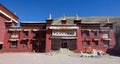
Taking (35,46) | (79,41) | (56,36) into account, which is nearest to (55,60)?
(56,36)

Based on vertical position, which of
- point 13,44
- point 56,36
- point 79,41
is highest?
point 56,36

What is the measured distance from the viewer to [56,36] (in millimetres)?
33375

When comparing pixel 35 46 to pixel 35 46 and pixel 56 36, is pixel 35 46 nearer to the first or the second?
pixel 35 46

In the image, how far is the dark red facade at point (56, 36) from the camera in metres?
33.3

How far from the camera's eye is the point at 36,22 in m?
35.8

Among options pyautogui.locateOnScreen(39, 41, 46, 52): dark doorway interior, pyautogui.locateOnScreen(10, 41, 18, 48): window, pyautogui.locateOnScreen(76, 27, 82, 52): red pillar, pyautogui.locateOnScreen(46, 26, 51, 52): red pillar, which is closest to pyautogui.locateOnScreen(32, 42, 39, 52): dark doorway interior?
pyautogui.locateOnScreen(39, 41, 46, 52): dark doorway interior

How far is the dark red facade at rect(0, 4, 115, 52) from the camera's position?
33312 mm

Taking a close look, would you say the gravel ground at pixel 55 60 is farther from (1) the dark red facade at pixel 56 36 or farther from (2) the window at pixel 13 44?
Result: (2) the window at pixel 13 44

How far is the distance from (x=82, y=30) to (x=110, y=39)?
699cm

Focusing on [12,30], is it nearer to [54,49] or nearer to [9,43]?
[9,43]

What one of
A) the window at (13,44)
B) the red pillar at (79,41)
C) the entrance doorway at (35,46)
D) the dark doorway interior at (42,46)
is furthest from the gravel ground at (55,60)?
the window at (13,44)

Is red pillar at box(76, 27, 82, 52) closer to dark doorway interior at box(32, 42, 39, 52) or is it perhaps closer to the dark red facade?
the dark red facade

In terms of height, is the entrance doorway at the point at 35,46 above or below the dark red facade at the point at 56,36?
below

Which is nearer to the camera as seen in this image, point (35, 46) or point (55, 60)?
point (55, 60)
